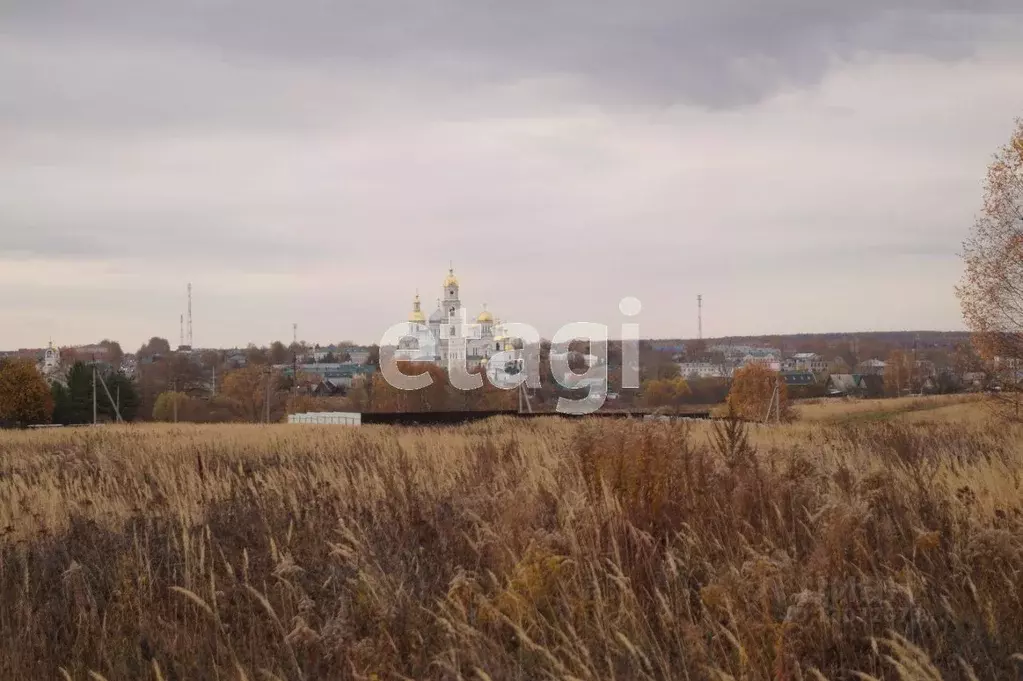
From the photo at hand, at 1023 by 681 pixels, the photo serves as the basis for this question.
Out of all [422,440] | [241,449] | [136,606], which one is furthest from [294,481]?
[241,449]

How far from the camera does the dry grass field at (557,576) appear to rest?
3.40 m

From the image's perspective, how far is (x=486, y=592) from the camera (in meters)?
4.42

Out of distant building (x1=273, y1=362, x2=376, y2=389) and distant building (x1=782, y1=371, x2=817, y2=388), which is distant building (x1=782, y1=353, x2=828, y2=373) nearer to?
distant building (x1=782, y1=371, x2=817, y2=388)

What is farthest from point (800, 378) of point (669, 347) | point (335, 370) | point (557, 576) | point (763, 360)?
point (557, 576)

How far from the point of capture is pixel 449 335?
4523 inches

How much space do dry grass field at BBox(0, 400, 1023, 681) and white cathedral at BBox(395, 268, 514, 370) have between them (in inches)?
3532

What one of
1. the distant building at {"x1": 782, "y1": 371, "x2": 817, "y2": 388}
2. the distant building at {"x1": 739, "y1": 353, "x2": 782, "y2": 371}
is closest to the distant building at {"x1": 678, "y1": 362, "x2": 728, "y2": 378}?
the distant building at {"x1": 739, "y1": 353, "x2": 782, "y2": 371}

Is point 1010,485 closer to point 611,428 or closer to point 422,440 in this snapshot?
point 611,428

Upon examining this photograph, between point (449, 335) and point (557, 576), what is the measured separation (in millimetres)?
111012

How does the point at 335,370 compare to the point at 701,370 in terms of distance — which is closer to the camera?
the point at 701,370

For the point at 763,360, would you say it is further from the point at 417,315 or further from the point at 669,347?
the point at 417,315

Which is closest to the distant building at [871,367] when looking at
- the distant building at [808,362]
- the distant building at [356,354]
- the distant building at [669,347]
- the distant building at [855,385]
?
the distant building at [855,385]

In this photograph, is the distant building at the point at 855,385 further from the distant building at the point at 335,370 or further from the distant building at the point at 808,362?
the distant building at the point at 335,370

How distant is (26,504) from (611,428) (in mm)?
4660
